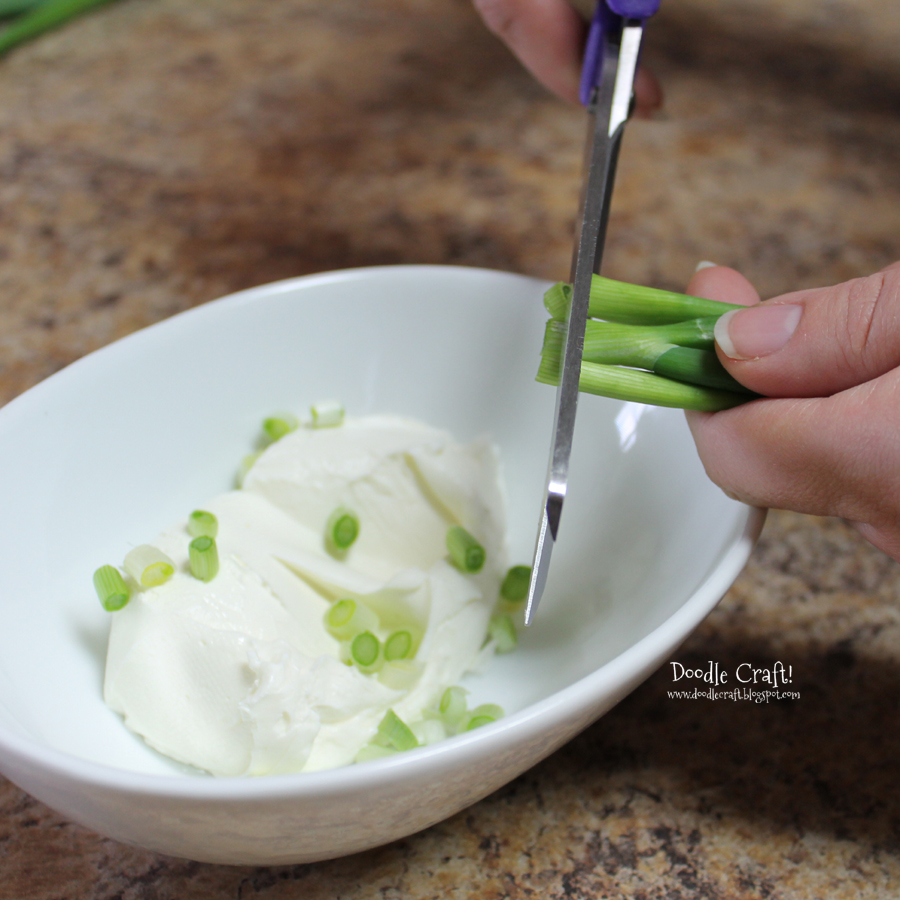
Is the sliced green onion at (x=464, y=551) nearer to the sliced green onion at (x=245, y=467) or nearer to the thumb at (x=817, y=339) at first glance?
the sliced green onion at (x=245, y=467)

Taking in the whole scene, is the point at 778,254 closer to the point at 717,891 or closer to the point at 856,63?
the point at 856,63

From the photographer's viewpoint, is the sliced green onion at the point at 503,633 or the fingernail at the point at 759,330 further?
the sliced green onion at the point at 503,633

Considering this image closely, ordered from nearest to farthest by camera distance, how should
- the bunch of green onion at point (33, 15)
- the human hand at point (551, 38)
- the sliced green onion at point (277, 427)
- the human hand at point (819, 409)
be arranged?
the human hand at point (819, 409) → the sliced green onion at point (277, 427) → the human hand at point (551, 38) → the bunch of green onion at point (33, 15)

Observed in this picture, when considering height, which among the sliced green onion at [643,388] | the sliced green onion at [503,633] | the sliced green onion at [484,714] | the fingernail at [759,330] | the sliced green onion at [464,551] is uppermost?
the fingernail at [759,330]

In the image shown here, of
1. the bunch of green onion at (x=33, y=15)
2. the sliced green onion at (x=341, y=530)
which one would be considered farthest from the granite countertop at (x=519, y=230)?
the sliced green onion at (x=341, y=530)

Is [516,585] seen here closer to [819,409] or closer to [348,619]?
[348,619]

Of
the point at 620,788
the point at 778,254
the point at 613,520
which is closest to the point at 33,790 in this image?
the point at 620,788

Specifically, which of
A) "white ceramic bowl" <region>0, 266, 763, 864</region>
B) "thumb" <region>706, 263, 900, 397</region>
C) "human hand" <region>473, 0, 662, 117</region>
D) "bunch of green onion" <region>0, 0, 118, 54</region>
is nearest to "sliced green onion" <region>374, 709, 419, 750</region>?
"white ceramic bowl" <region>0, 266, 763, 864</region>

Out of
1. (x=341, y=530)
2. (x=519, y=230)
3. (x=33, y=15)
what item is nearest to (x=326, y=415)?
(x=341, y=530)
